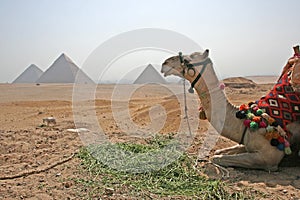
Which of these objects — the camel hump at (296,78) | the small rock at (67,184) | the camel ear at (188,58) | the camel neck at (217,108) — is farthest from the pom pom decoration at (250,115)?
the small rock at (67,184)

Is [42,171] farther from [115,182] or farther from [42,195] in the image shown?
[115,182]

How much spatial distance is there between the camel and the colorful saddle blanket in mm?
127

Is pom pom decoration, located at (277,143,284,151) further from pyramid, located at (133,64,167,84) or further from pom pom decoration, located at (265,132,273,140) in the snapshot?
pyramid, located at (133,64,167,84)

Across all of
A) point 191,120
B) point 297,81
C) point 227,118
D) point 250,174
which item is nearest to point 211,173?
point 250,174

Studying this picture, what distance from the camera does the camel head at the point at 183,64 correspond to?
4570 millimetres

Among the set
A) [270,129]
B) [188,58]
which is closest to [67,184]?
[188,58]

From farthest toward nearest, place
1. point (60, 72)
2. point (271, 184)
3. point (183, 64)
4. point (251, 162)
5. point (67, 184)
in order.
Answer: point (60, 72)
point (183, 64)
point (251, 162)
point (271, 184)
point (67, 184)

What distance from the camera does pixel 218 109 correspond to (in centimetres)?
462

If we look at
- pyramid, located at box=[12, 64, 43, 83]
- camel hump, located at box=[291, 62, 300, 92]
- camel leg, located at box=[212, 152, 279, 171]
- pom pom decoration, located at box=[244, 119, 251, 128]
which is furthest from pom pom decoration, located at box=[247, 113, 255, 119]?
pyramid, located at box=[12, 64, 43, 83]

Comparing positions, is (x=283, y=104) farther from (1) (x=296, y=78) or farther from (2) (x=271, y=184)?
(2) (x=271, y=184)

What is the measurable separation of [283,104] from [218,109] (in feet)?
2.94

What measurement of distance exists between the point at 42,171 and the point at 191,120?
17.8ft


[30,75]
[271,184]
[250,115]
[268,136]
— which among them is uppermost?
[30,75]

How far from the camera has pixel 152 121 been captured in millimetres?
9648
